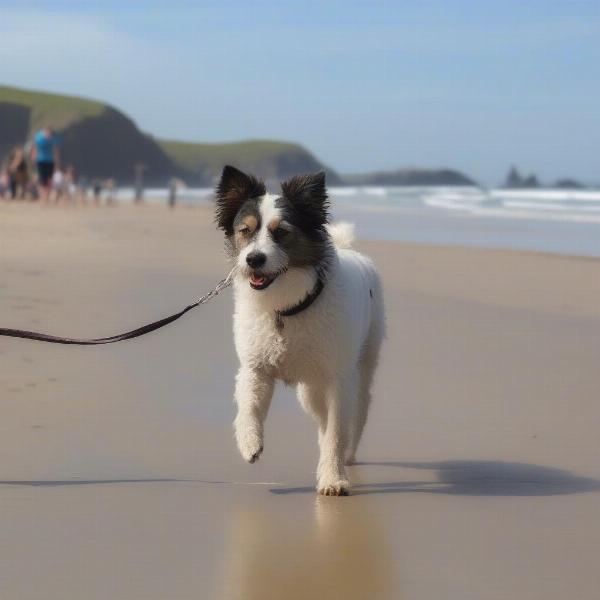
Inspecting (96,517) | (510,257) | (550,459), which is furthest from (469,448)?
(510,257)

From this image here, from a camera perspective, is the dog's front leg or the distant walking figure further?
the distant walking figure

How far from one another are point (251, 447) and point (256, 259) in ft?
2.63

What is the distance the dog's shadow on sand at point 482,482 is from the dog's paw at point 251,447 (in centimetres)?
16

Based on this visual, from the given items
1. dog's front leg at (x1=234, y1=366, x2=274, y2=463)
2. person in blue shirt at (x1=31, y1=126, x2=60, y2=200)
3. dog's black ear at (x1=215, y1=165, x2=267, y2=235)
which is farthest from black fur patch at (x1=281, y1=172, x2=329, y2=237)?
person in blue shirt at (x1=31, y1=126, x2=60, y2=200)

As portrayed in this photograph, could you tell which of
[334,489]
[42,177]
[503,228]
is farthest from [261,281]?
[42,177]

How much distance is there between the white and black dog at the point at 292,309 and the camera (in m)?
5.63

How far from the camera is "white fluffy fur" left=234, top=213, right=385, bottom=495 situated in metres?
5.73

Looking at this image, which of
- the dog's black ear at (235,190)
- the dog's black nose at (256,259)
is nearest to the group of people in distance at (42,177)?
the dog's black ear at (235,190)

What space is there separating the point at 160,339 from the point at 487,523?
16.4 feet

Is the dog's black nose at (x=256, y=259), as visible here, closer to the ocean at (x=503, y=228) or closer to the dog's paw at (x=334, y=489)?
the dog's paw at (x=334, y=489)

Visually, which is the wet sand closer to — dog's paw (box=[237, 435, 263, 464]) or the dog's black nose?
dog's paw (box=[237, 435, 263, 464])

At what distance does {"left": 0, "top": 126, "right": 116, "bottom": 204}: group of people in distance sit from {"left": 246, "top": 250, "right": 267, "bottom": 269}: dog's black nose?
26.1 m

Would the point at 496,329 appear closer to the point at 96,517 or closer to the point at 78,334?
the point at 78,334

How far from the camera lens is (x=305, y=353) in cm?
583
